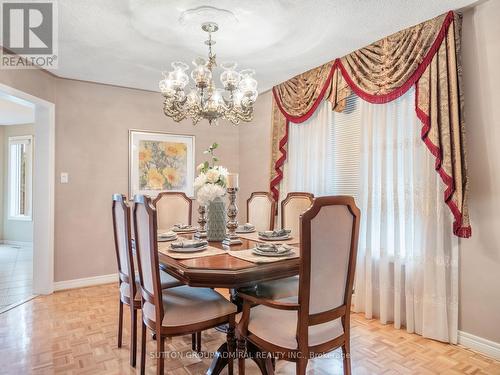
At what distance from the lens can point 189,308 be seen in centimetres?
173

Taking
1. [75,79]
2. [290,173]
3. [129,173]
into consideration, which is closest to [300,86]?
[290,173]

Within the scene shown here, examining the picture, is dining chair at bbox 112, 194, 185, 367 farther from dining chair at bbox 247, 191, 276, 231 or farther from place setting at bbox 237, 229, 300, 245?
dining chair at bbox 247, 191, 276, 231

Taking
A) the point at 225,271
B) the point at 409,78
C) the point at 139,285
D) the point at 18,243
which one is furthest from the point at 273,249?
the point at 18,243

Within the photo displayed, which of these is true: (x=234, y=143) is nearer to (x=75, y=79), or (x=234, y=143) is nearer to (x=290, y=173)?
(x=290, y=173)

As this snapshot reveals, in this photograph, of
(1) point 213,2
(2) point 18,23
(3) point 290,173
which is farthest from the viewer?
(3) point 290,173

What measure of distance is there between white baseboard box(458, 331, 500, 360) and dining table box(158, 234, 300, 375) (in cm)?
150

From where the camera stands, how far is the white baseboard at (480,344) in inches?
82.7

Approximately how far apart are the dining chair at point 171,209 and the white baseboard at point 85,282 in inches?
53.1

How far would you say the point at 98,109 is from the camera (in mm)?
3859

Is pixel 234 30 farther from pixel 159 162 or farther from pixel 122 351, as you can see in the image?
pixel 122 351

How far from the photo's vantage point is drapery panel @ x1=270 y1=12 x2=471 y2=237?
219 cm

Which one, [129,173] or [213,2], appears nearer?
[213,2]

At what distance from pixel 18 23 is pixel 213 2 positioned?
1.55m

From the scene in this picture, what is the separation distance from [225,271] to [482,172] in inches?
75.6
